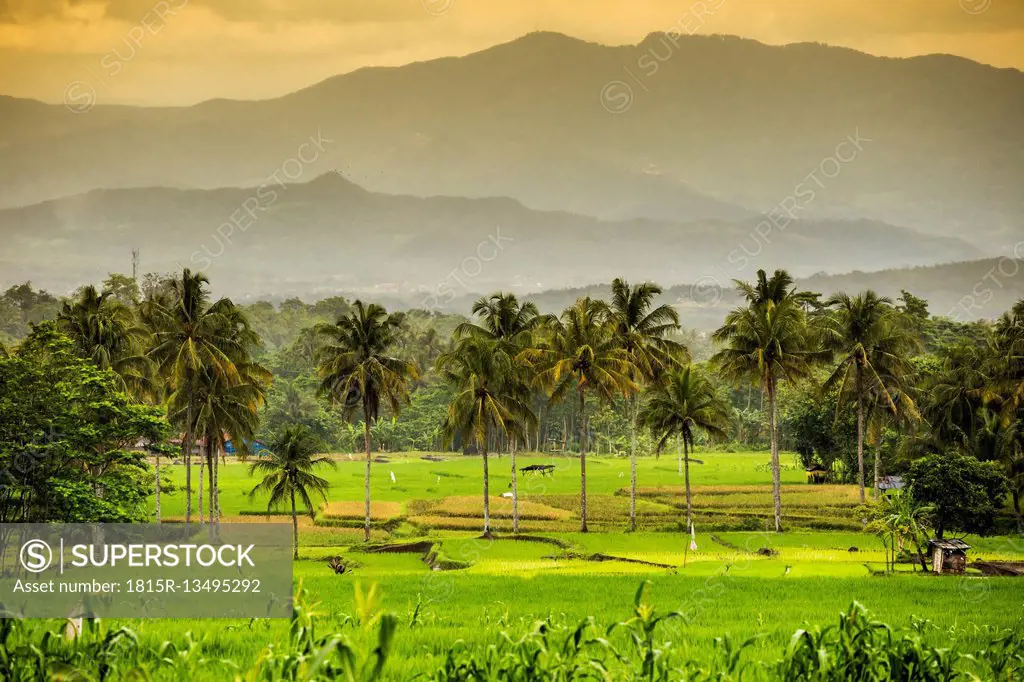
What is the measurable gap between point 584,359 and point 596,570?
676 inches

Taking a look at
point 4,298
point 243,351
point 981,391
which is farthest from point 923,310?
point 4,298

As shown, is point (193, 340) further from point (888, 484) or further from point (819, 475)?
point (819, 475)

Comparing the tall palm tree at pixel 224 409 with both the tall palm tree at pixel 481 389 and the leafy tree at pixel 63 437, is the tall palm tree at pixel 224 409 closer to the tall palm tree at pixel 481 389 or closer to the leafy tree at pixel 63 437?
the tall palm tree at pixel 481 389

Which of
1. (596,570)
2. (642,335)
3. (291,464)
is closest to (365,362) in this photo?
(291,464)

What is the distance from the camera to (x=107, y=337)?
43.9m

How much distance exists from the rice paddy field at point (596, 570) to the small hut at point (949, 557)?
0.93 metres

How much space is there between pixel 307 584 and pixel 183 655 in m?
17.3

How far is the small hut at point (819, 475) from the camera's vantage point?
74.1 metres

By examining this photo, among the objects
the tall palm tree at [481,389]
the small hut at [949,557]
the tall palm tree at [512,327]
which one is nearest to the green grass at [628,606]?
the small hut at [949,557]

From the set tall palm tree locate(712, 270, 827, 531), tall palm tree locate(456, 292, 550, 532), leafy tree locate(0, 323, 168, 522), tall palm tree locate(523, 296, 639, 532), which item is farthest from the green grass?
tall palm tree locate(456, 292, 550, 532)

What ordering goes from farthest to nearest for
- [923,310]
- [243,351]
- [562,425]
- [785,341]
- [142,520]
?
1. [562,425]
2. [923,310]
3. [785,341]
4. [243,351]
5. [142,520]

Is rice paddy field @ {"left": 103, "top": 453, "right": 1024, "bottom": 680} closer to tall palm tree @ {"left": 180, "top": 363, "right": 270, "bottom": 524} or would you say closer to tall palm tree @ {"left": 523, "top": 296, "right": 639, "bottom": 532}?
tall palm tree @ {"left": 180, "top": 363, "right": 270, "bottom": 524}

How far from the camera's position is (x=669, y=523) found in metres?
52.2

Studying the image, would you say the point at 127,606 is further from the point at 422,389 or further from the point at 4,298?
the point at 4,298
